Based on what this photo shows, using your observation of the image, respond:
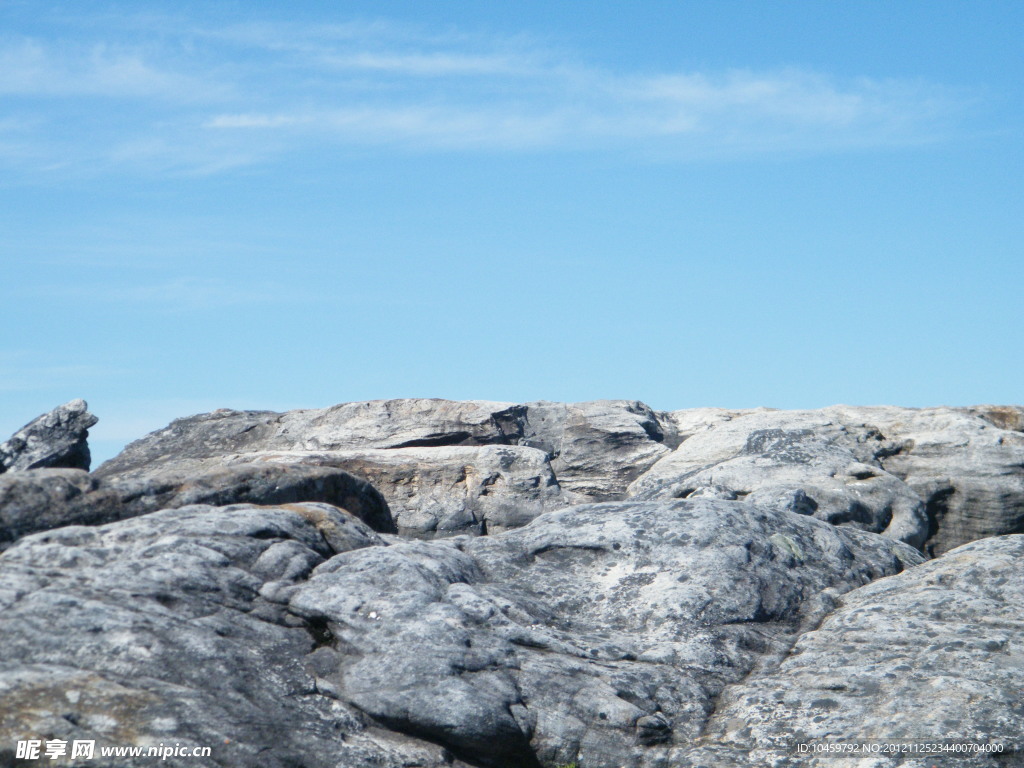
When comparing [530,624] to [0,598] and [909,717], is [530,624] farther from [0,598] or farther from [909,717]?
[0,598]

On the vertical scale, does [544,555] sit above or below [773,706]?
above

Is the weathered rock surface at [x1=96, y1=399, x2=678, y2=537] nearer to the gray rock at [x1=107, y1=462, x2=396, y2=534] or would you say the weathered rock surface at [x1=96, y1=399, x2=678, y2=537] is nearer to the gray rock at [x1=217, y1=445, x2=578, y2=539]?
the gray rock at [x1=217, y1=445, x2=578, y2=539]

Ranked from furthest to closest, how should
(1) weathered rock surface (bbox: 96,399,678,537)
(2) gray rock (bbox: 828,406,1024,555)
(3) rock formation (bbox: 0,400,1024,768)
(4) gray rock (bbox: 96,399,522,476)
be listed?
(4) gray rock (bbox: 96,399,522,476) → (1) weathered rock surface (bbox: 96,399,678,537) → (2) gray rock (bbox: 828,406,1024,555) → (3) rock formation (bbox: 0,400,1024,768)

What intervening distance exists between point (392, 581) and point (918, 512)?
380 inches

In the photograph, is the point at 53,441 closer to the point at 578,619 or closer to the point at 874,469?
the point at 578,619

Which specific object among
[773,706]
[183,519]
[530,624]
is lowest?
[773,706]

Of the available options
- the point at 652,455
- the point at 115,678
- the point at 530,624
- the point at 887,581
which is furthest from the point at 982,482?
the point at 115,678

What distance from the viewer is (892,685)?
861 centimetres

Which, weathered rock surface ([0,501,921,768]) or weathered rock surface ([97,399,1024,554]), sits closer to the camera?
weathered rock surface ([0,501,921,768])

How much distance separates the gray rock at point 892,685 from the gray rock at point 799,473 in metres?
3.22

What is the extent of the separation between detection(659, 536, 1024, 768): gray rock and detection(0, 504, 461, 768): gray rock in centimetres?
259

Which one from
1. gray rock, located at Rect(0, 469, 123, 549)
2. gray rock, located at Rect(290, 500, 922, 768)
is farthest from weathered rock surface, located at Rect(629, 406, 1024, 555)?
gray rock, located at Rect(0, 469, 123, 549)

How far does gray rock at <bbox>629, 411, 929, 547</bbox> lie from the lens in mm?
15141

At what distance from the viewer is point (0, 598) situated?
8.02 meters
